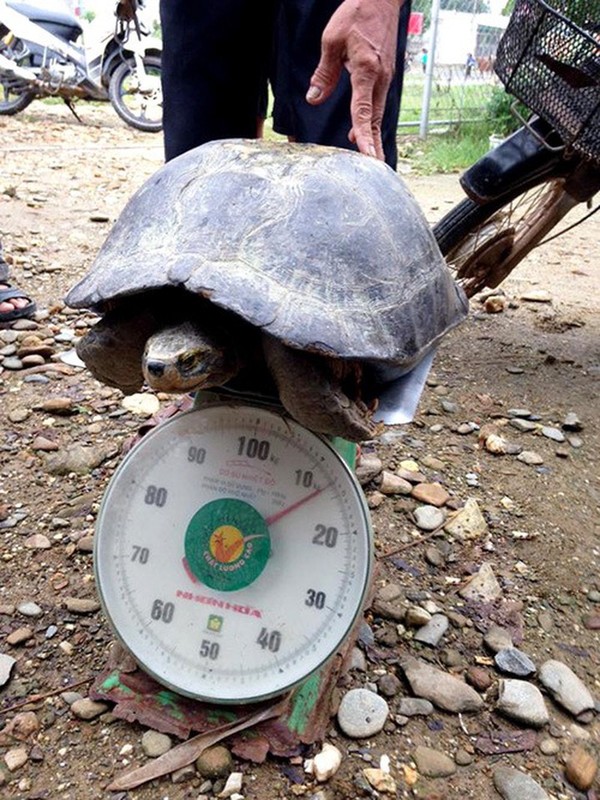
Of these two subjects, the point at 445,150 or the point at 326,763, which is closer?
the point at 326,763

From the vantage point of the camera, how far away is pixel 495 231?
7.48 ft

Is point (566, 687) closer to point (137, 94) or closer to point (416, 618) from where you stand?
point (416, 618)

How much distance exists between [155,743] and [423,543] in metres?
0.69

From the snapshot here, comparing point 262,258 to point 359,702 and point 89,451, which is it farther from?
point 89,451

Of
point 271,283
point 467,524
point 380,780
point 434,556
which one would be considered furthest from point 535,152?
point 380,780

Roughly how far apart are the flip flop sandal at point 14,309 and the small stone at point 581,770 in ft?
6.32

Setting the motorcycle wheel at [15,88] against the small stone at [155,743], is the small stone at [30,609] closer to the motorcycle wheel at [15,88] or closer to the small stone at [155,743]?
the small stone at [155,743]

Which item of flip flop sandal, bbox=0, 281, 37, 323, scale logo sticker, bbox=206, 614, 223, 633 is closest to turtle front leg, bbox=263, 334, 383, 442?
scale logo sticker, bbox=206, 614, 223, 633

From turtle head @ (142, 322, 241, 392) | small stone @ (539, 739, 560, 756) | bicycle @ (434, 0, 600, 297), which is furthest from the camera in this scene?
bicycle @ (434, 0, 600, 297)

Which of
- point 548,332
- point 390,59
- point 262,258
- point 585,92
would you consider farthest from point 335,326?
point 548,332

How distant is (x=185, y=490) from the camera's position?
1.06 m

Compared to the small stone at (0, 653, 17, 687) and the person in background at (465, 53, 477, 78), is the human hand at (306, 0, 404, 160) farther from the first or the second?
the person in background at (465, 53, 477, 78)

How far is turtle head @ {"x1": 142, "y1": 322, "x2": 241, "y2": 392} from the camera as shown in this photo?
2.93 feet

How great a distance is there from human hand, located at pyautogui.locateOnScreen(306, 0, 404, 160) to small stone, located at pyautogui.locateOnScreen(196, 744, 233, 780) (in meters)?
0.94
